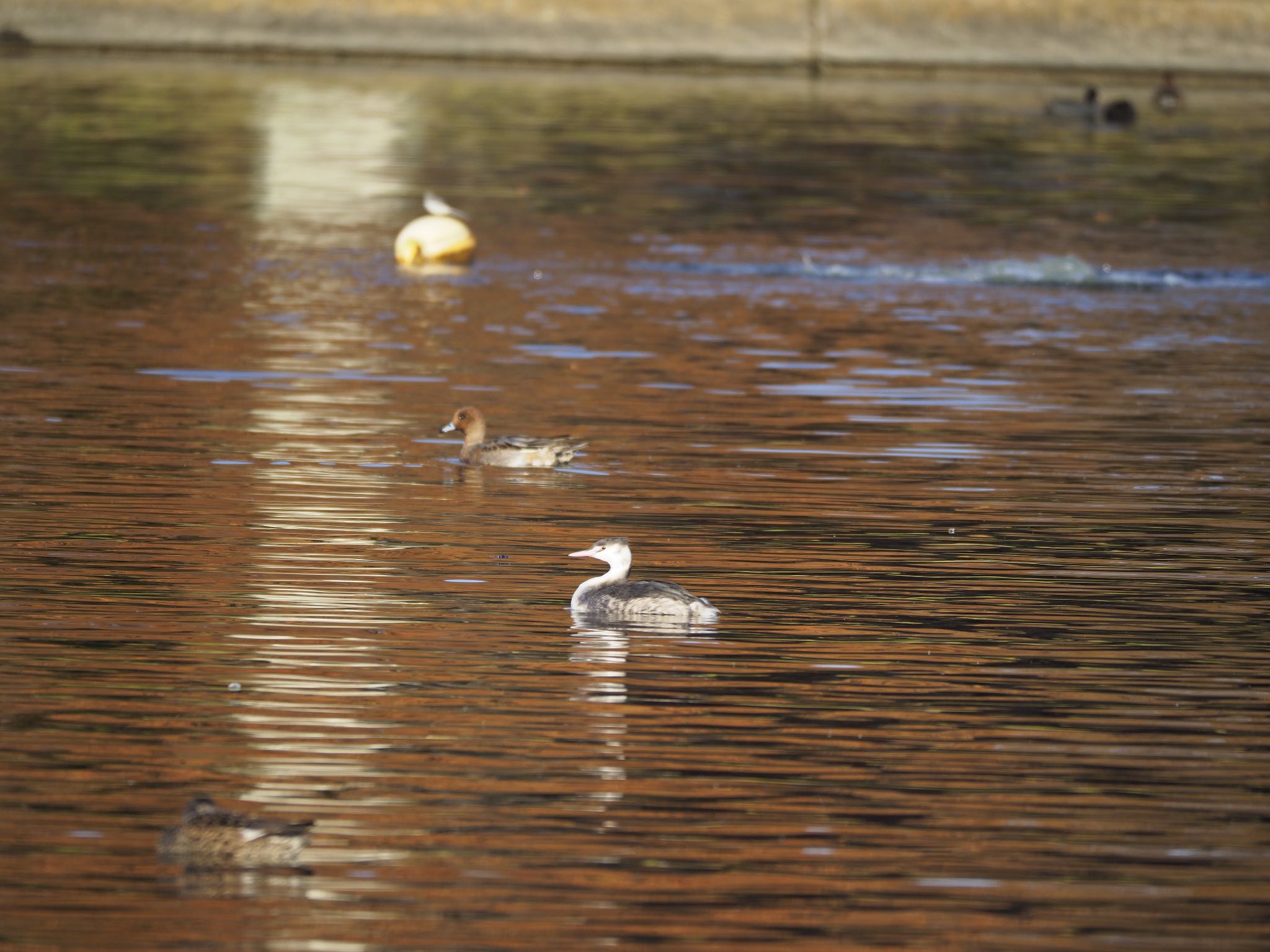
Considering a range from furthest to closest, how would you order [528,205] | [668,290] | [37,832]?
[528,205], [668,290], [37,832]

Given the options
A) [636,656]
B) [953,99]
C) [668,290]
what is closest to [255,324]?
[668,290]

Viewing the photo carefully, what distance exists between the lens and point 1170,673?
1325 centimetres

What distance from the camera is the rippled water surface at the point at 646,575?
10.0 meters

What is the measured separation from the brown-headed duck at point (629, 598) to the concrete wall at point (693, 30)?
58507 mm

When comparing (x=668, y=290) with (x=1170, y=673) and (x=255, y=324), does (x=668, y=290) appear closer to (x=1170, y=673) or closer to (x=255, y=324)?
(x=255, y=324)

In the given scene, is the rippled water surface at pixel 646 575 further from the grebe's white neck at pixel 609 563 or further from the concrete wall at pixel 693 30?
the concrete wall at pixel 693 30

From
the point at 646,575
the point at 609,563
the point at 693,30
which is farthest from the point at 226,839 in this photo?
the point at 693,30

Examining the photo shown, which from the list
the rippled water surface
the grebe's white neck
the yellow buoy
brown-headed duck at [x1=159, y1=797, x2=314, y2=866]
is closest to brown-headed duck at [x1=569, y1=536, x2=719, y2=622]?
the grebe's white neck

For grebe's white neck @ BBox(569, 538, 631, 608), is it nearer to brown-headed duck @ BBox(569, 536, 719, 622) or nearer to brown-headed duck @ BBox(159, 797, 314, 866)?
brown-headed duck @ BBox(569, 536, 719, 622)

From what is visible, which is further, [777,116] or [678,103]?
[678,103]

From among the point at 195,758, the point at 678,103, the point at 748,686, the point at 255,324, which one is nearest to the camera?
the point at 195,758

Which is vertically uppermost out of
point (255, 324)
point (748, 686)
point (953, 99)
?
point (748, 686)

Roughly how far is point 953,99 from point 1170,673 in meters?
53.5

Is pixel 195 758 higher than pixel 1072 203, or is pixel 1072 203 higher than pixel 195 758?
pixel 195 758
